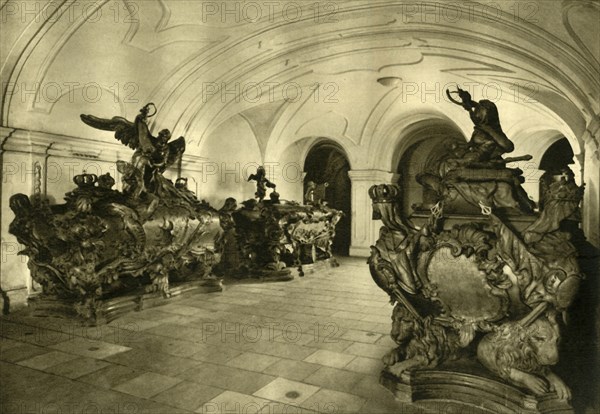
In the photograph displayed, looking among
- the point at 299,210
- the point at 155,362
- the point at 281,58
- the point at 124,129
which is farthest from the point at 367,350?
the point at 281,58

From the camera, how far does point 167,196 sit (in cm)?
689

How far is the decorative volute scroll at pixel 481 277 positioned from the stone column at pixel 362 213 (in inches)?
367

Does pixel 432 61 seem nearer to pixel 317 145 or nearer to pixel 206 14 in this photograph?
pixel 206 14

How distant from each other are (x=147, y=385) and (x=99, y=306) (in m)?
2.35

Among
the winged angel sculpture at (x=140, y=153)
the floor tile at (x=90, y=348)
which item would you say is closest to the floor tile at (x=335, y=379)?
the floor tile at (x=90, y=348)

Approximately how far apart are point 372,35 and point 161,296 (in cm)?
540

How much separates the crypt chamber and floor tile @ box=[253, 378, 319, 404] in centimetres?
3

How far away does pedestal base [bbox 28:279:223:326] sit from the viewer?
17.9 feet

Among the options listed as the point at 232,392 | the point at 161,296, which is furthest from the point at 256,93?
the point at 232,392

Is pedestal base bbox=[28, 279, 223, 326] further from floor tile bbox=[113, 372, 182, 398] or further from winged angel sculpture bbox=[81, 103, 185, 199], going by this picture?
floor tile bbox=[113, 372, 182, 398]

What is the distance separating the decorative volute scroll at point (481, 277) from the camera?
3094 mm

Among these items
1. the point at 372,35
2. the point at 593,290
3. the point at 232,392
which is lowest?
the point at 232,392

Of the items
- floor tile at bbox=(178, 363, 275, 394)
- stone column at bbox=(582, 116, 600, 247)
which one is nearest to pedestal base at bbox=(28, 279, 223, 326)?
floor tile at bbox=(178, 363, 275, 394)

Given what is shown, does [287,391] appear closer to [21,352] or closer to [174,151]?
[21,352]
